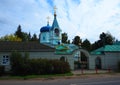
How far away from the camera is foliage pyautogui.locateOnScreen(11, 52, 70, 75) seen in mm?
27438

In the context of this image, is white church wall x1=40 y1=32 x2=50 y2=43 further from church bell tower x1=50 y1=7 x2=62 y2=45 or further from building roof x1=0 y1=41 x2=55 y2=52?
building roof x1=0 y1=41 x2=55 y2=52

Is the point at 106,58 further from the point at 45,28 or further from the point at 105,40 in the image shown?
the point at 105,40

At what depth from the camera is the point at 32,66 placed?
28141 millimetres

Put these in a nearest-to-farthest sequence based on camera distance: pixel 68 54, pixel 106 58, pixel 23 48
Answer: pixel 23 48 → pixel 68 54 → pixel 106 58

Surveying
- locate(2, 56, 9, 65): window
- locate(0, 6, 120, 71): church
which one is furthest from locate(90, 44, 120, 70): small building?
locate(2, 56, 9, 65): window

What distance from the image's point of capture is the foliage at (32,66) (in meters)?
27.4

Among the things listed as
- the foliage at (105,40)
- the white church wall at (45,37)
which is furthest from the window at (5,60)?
the foliage at (105,40)

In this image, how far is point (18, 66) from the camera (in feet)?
90.4

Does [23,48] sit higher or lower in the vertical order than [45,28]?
lower

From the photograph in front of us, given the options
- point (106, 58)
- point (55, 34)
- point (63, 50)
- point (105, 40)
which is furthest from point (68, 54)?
point (105, 40)

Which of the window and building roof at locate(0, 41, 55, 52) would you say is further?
building roof at locate(0, 41, 55, 52)

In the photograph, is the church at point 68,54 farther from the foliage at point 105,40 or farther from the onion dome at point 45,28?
the foliage at point 105,40

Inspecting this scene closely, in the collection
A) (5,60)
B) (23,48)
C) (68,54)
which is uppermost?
(23,48)

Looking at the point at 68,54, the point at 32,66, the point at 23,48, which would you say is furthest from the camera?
the point at 68,54
